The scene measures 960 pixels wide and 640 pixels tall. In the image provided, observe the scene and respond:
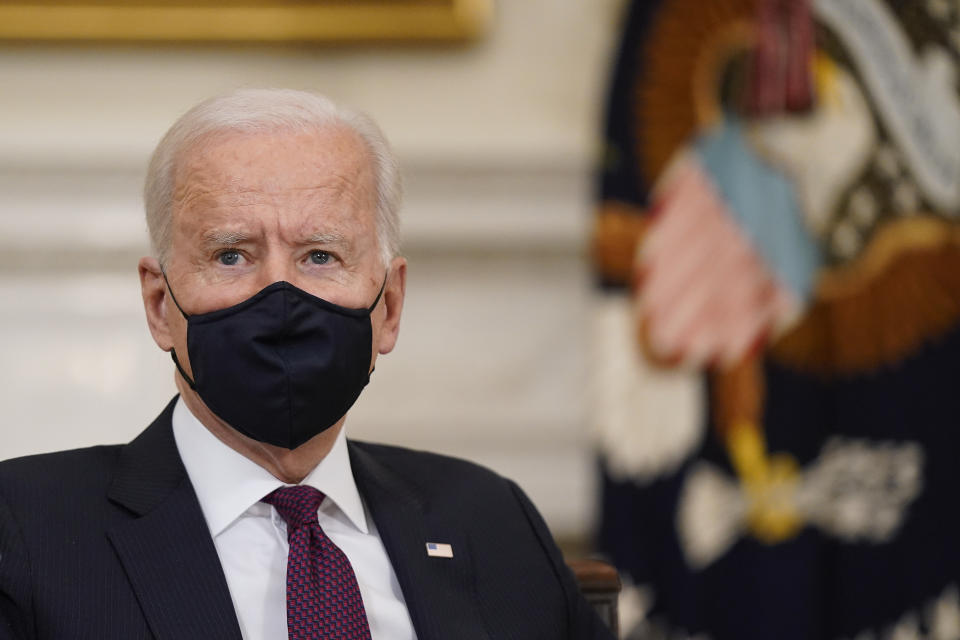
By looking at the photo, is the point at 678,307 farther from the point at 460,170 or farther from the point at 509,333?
the point at 460,170

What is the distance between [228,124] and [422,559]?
2.72ft

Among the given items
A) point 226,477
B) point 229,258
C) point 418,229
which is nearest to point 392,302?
point 229,258

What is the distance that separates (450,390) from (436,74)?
1.01 m

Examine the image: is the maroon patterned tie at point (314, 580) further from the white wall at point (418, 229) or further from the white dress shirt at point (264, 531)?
the white wall at point (418, 229)

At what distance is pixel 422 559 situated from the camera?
2186 mm

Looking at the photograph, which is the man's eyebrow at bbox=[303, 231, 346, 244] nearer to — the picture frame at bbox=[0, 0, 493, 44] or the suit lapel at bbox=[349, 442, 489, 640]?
the suit lapel at bbox=[349, 442, 489, 640]

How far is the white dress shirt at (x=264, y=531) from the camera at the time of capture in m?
1.96

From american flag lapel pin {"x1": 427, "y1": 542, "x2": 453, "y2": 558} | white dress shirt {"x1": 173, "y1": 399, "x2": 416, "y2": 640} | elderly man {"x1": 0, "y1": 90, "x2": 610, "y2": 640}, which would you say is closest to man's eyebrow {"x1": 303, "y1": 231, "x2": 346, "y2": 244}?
elderly man {"x1": 0, "y1": 90, "x2": 610, "y2": 640}

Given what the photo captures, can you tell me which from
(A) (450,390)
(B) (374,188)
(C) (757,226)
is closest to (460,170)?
(A) (450,390)

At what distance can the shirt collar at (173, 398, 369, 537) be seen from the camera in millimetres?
2031

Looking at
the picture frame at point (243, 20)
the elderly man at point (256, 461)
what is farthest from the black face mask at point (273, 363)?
the picture frame at point (243, 20)

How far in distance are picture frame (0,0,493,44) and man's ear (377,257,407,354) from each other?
70.4 inches

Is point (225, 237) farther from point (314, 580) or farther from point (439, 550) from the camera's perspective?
point (439, 550)

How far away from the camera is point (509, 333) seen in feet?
13.0
